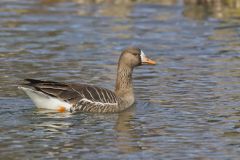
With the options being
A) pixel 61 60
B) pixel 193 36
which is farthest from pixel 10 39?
pixel 193 36

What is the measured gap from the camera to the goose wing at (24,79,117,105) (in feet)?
51.8

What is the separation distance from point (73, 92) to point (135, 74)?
177 inches

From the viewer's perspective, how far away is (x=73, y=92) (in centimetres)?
1623

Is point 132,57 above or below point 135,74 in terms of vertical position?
above

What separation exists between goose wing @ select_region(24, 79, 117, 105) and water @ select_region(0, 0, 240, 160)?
0.37 meters

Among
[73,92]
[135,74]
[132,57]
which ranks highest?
[132,57]

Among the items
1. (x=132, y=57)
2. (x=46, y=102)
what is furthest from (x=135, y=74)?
(x=46, y=102)

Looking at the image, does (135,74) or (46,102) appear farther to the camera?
(135,74)

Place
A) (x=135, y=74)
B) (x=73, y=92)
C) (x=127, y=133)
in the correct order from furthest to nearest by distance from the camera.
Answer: (x=135, y=74)
(x=73, y=92)
(x=127, y=133)

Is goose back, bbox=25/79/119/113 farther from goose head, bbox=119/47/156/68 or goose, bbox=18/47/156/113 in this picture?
goose head, bbox=119/47/156/68

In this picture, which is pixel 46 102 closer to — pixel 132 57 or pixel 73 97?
pixel 73 97

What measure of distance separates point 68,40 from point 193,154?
12552mm

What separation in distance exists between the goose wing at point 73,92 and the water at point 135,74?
374 millimetres

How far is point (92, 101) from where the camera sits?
Answer: 16.3 meters
